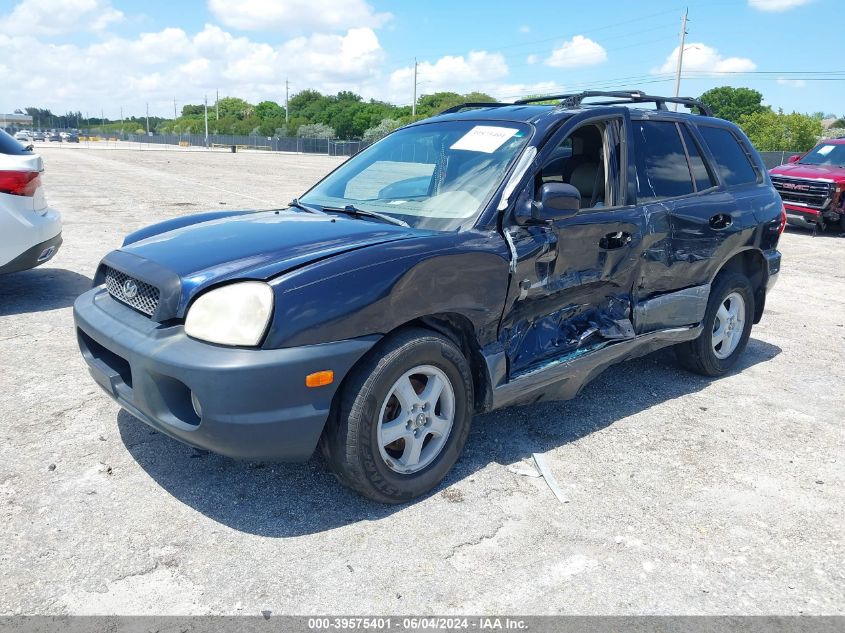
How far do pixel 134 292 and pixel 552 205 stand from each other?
1987 mm

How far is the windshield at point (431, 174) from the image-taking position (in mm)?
3432

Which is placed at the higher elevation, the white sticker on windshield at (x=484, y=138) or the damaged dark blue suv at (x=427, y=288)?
the white sticker on windshield at (x=484, y=138)

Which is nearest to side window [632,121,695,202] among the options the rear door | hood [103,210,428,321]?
the rear door

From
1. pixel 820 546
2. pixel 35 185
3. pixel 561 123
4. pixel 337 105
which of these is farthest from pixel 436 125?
pixel 337 105

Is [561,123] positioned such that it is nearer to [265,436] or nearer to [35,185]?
[265,436]

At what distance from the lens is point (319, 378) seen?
8.70 feet

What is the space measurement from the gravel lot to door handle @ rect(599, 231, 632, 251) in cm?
106

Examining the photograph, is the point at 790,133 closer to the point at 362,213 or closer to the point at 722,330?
the point at 722,330

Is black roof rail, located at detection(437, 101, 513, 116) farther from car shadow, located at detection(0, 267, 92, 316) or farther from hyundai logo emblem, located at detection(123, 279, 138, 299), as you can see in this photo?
car shadow, located at detection(0, 267, 92, 316)

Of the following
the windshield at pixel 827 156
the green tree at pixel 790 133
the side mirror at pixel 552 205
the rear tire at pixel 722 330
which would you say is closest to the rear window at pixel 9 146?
the side mirror at pixel 552 205

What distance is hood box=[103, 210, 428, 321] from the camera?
2775 millimetres

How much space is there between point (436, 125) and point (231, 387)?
232cm

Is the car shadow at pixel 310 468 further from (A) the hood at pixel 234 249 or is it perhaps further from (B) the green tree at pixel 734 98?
(B) the green tree at pixel 734 98

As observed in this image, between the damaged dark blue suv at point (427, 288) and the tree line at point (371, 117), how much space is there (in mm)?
37562
